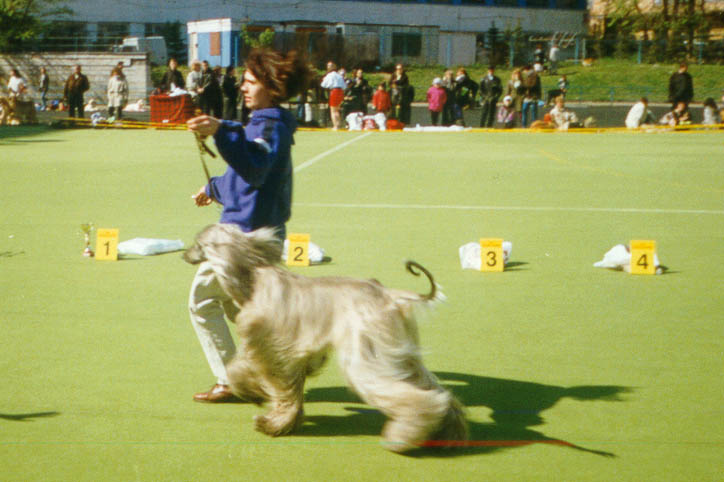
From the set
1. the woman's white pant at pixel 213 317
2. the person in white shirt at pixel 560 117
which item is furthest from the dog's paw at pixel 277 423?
the person in white shirt at pixel 560 117

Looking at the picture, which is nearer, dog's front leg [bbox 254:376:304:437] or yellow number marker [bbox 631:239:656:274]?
dog's front leg [bbox 254:376:304:437]

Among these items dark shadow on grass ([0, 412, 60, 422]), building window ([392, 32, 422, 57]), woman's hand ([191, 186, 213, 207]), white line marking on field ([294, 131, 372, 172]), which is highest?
building window ([392, 32, 422, 57])

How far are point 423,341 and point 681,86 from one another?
79.0 feet

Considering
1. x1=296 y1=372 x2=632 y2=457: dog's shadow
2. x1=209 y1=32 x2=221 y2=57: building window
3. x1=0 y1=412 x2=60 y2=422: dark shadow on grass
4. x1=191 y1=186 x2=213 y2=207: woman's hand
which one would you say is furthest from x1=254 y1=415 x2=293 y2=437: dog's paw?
x1=209 y1=32 x2=221 y2=57: building window

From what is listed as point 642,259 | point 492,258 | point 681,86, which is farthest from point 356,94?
point 642,259

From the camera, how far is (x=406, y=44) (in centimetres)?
A: 5931

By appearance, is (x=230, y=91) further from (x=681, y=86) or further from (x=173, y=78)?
(x=681, y=86)

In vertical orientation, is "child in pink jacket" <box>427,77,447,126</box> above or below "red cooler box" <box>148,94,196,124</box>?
above

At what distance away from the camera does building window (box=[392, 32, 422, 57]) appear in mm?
58656

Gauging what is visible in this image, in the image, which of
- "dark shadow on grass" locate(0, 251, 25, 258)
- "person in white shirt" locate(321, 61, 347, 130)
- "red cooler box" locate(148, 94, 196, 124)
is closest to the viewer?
"dark shadow on grass" locate(0, 251, 25, 258)

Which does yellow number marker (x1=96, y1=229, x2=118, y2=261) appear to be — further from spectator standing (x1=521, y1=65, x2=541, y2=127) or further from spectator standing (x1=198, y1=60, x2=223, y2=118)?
spectator standing (x1=521, y1=65, x2=541, y2=127)

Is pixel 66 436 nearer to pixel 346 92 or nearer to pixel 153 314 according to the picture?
pixel 153 314

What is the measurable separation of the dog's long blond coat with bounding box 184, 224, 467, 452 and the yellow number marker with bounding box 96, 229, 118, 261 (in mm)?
4394

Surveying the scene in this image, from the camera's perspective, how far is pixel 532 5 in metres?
65.8
